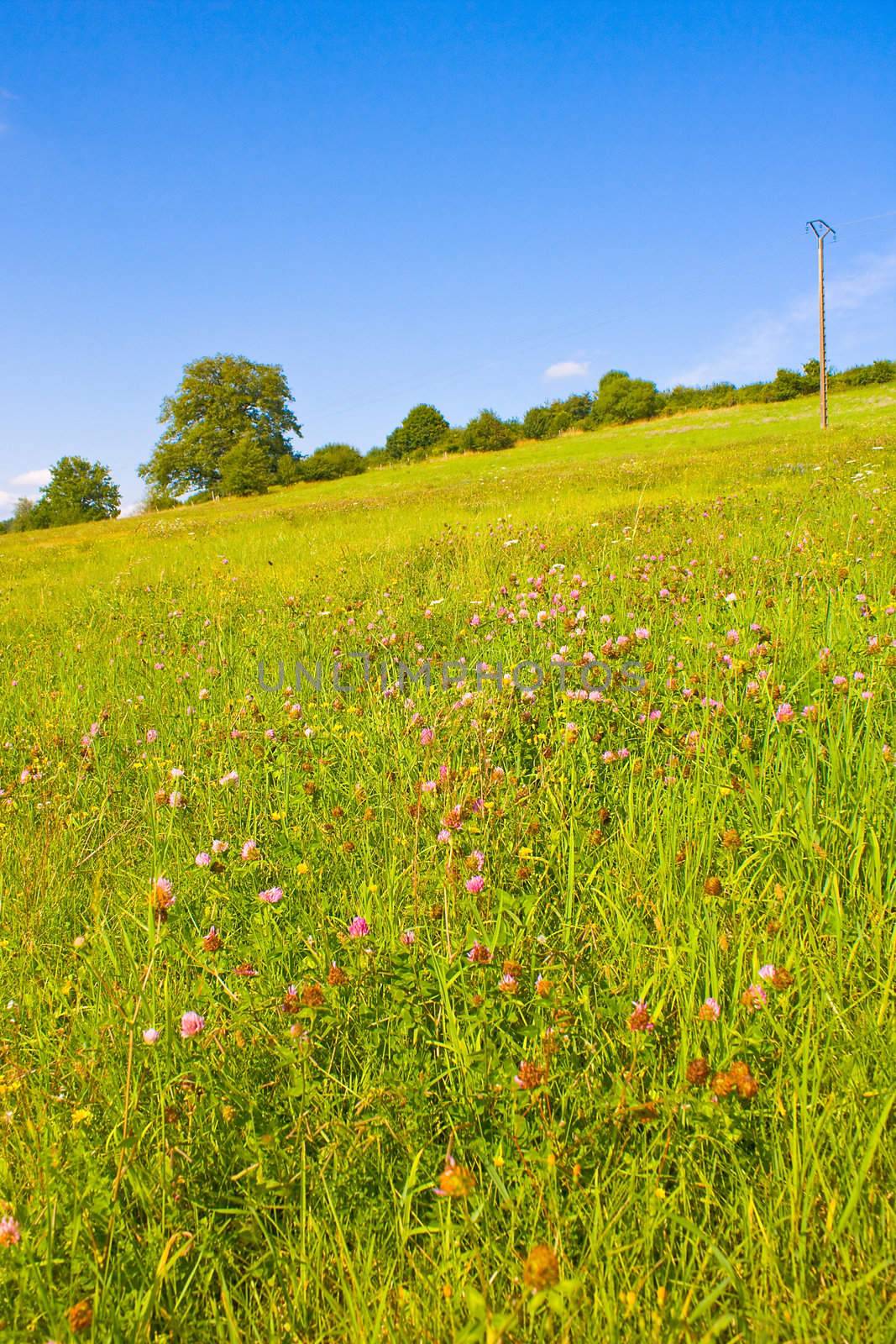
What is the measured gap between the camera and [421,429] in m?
61.2

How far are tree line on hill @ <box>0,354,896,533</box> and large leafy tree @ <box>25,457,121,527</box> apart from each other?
0.10 meters

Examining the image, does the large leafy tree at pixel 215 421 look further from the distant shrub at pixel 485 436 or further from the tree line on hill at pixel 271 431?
the distant shrub at pixel 485 436

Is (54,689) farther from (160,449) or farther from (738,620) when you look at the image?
(160,449)

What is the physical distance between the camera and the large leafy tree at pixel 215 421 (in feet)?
210

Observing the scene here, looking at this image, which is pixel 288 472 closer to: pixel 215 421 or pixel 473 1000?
pixel 215 421

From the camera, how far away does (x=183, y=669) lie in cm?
457

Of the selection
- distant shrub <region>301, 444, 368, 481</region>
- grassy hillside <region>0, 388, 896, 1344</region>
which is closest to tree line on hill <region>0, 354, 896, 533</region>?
distant shrub <region>301, 444, 368, 481</region>

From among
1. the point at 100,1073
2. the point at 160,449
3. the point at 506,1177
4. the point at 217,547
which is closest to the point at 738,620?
the point at 506,1177

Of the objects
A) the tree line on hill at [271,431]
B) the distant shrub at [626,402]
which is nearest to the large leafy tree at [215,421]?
the tree line on hill at [271,431]

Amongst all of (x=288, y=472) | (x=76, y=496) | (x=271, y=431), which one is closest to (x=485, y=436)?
(x=288, y=472)

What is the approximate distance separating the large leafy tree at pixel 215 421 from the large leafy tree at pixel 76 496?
53.8 ft

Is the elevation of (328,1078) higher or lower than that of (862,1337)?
higher

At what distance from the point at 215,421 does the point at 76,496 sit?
22401 millimetres

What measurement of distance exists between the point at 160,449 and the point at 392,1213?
71820mm
